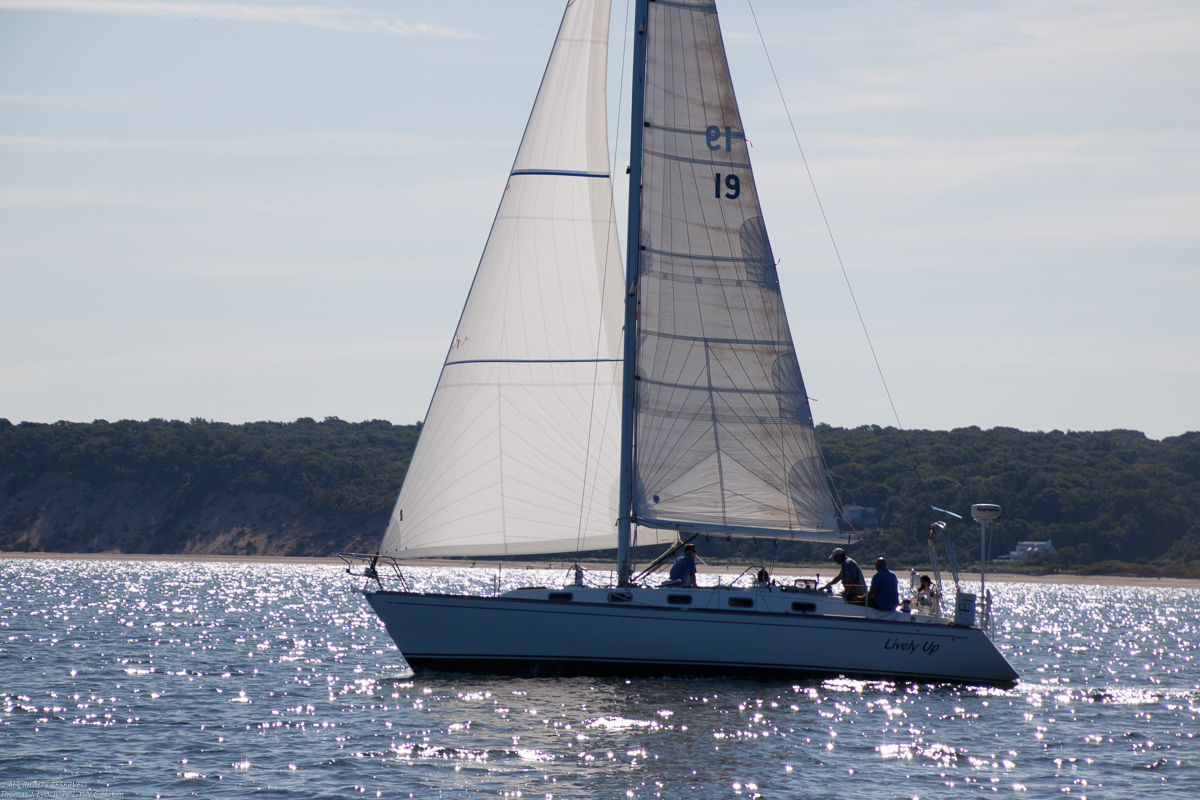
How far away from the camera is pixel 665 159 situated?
22938mm

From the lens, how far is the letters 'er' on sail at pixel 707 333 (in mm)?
22703

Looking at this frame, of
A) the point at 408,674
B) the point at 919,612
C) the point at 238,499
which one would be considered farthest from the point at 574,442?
the point at 238,499

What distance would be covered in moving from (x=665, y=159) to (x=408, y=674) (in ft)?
38.0

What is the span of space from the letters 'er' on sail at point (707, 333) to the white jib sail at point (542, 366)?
0.90m

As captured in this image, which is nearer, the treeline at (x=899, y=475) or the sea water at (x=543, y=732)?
the sea water at (x=543, y=732)

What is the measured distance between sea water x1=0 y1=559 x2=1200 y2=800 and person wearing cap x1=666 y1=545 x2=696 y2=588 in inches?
73.7

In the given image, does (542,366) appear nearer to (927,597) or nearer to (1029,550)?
(927,597)

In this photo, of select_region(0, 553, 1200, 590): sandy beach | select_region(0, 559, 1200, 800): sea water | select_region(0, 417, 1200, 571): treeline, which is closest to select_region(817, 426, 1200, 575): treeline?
select_region(0, 417, 1200, 571): treeline

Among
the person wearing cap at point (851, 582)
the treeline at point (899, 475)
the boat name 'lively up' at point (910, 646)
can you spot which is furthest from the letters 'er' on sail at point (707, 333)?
the treeline at point (899, 475)

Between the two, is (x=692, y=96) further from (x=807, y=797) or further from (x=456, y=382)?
(x=807, y=797)

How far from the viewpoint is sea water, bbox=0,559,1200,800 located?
14977 millimetres

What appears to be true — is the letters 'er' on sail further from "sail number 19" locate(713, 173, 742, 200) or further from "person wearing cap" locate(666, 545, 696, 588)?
"person wearing cap" locate(666, 545, 696, 588)

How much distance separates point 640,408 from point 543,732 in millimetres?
7076

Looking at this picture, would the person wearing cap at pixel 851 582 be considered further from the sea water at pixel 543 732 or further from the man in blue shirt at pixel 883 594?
the sea water at pixel 543 732
